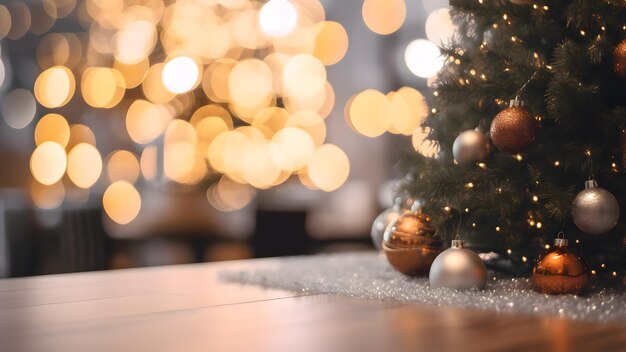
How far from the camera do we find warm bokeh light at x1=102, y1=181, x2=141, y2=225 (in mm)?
4126

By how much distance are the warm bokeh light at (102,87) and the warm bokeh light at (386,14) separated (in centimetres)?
197

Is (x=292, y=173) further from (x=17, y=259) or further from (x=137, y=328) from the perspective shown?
(x=137, y=328)

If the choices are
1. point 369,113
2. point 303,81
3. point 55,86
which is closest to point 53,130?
point 55,86

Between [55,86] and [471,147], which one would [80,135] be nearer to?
[55,86]

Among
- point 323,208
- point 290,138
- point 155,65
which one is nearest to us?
point 155,65

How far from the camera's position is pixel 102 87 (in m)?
3.73

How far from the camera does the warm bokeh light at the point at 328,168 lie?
4613 mm

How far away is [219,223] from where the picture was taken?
380cm

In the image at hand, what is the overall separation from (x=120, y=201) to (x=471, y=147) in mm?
3419

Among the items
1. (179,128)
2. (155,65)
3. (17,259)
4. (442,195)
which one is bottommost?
(17,259)

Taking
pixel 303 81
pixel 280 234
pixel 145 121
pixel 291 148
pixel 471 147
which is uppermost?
pixel 303 81

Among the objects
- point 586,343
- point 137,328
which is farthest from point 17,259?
point 586,343

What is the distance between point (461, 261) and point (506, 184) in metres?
0.13

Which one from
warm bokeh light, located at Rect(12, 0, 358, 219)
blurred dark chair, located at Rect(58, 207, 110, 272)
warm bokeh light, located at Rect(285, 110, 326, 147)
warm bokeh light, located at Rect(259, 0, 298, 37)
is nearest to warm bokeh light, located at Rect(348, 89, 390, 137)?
warm bokeh light, located at Rect(285, 110, 326, 147)
